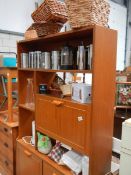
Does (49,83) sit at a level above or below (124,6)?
below

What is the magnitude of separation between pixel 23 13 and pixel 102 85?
2969mm

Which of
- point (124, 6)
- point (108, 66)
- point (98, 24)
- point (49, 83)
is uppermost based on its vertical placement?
point (124, 6)

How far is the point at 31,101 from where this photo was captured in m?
2.39

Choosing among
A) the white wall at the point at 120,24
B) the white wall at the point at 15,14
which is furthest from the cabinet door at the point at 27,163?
the white wall at the point at 120,24

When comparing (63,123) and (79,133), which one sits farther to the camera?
(63,123)

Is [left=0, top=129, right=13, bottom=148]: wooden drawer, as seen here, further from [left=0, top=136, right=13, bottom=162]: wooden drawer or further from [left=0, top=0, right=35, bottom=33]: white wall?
[left=0, top=0, right=35, bottom=33]: white wall

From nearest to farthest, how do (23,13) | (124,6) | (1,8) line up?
(1,8) → (23,13) → (124,6)

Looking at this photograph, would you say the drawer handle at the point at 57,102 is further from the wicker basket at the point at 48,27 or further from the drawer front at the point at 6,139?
the drawer front at the point at 6,139

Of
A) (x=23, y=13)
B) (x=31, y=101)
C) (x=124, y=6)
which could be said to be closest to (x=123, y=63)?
(x=124, y=6)

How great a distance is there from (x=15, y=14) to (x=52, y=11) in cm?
234

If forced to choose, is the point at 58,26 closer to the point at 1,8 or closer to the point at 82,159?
the point at 82,159

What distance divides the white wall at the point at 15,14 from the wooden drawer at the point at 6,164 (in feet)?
7.46

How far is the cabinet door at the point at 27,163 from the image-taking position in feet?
6.40

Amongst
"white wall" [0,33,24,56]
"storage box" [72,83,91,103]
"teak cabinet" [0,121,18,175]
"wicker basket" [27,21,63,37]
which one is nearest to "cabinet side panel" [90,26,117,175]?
"storage box" [72,83,91,103]
